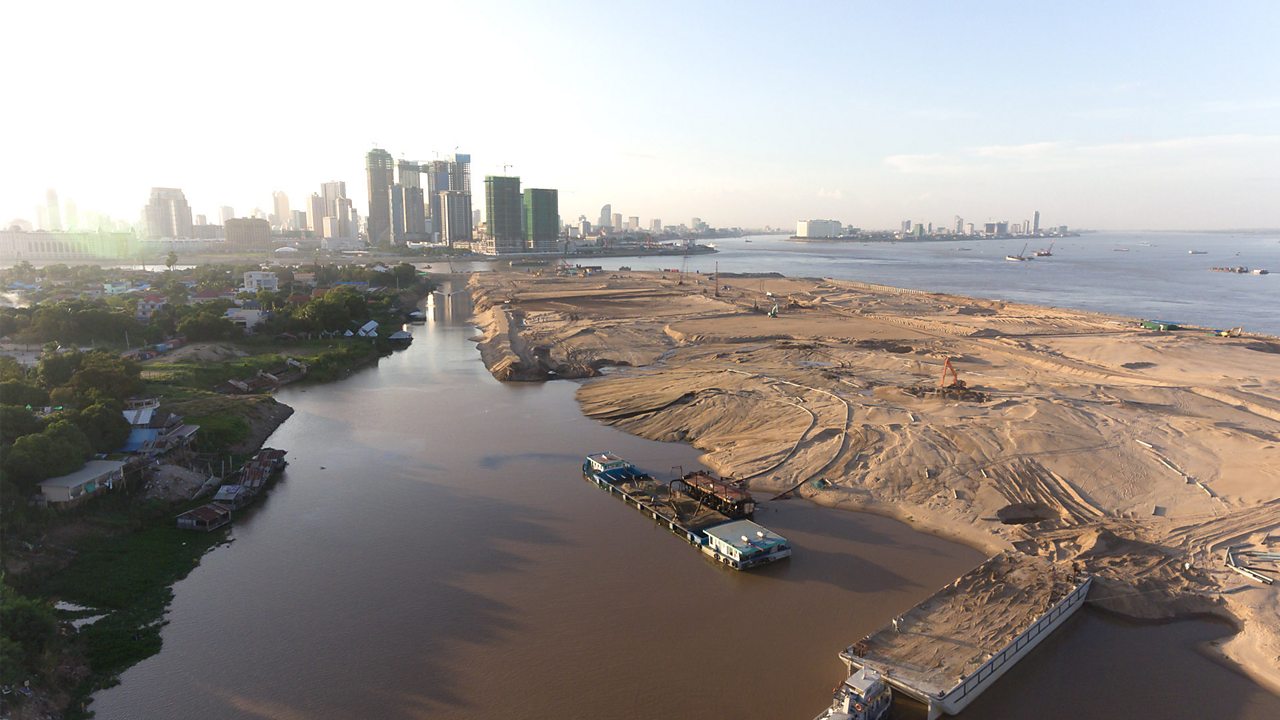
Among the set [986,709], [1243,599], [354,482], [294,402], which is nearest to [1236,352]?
[1243,599]

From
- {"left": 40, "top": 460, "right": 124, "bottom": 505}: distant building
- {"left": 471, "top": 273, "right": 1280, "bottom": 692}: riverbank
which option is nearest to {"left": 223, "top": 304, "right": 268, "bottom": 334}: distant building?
{"left": 471, "top": 273, "right": 1280, "bottom": 692}: riverbank

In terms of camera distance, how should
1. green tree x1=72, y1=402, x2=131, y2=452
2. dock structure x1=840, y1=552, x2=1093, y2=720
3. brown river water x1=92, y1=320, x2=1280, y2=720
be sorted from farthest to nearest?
1. green tree x1=72, y1=402, x2=131, y2=452
2. brown river water x1=92, y1=320, x2=1280, y2=720
3. dock structure x1=840, y1=552, x2=1093, y2=720

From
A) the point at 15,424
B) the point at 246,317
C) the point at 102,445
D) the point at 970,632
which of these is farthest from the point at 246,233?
the point at 970,632

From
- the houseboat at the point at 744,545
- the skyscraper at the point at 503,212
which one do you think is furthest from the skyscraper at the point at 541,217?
the houseboat at the point at 744,545

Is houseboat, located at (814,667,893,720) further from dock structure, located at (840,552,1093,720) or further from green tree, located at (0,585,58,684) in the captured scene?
green tree, located at (0,585,58,684)

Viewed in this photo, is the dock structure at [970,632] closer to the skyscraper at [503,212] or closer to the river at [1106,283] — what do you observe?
the river at [1106,283]

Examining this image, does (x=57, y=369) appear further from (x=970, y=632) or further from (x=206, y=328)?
(x=970, y=632)

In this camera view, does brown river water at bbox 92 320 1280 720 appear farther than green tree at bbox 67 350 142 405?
Answer: No
